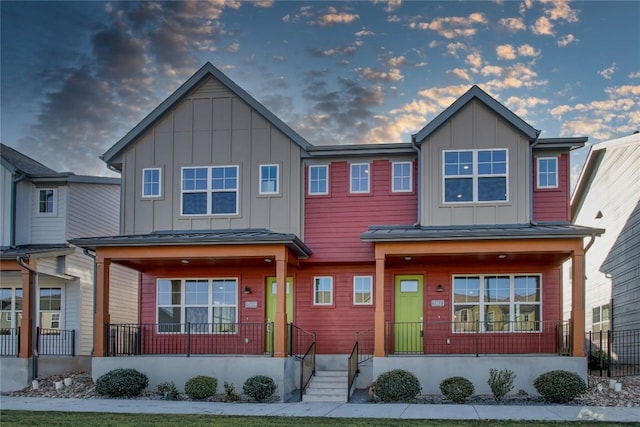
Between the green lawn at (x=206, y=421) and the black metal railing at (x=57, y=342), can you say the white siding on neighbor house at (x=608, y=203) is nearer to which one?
the green lawn at (x=206, y=421)

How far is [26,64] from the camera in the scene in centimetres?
2078

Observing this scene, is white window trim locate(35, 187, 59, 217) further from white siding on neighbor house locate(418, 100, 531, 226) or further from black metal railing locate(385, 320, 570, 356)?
white siding on neighbor house locate(418, 100, 531, 226)

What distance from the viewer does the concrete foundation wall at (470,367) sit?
1755cm

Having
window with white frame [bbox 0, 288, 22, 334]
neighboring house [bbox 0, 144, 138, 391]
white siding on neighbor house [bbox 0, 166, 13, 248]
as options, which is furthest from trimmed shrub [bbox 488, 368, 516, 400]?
white siding on neighbor house [bbox 0, 166, 13, 248]

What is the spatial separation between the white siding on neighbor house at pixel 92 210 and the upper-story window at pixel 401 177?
10.9 m

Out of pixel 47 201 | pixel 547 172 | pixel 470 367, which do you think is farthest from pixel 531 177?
pixel 47 201

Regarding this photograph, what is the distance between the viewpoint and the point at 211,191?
20875mm

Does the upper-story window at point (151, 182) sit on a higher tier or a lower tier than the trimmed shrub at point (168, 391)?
higher

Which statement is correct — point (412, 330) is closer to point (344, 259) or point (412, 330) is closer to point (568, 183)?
point (344, 259)

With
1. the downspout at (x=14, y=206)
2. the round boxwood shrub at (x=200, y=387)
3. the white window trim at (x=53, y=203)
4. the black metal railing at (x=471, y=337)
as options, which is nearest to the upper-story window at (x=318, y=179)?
the black metal railing at (x=471, y=337)

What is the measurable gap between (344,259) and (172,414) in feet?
23.8

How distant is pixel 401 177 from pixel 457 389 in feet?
21.6

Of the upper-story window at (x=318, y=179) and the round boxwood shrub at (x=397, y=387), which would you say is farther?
the upper-story window at (x=318, y=179)

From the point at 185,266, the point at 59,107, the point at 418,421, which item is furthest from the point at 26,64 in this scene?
the point at 418,421
